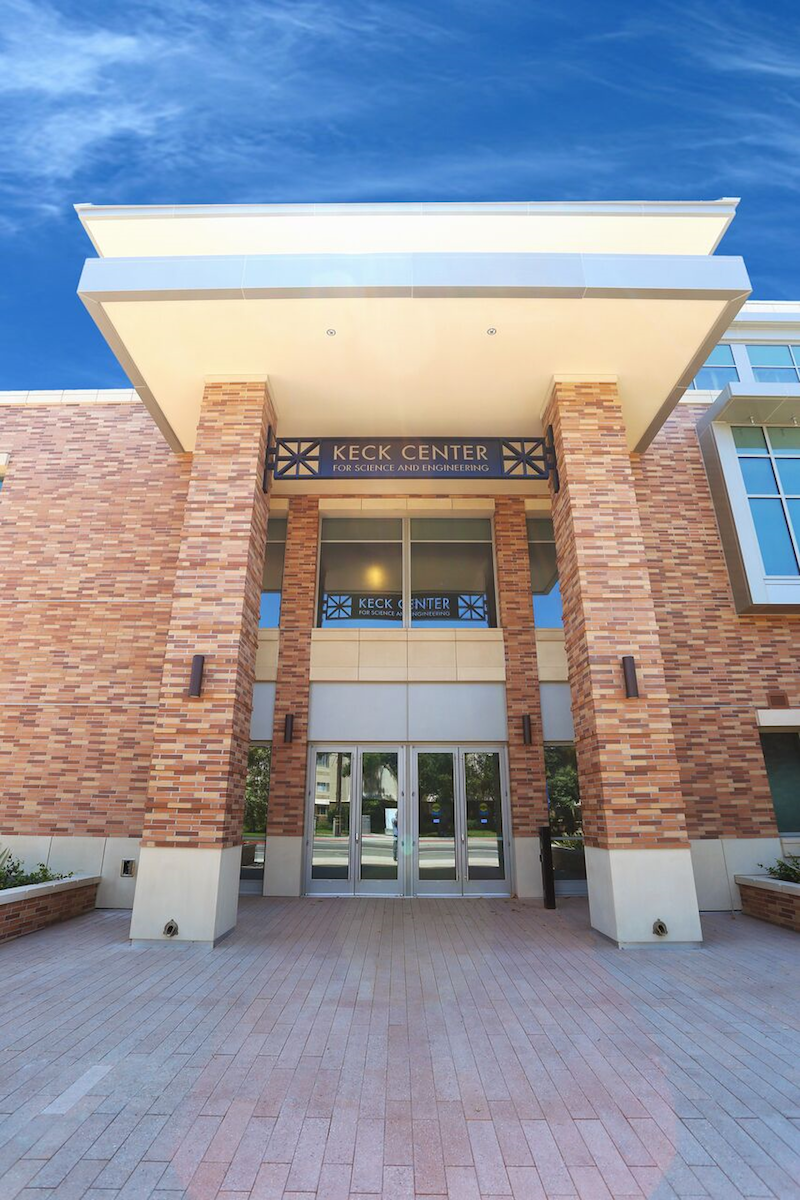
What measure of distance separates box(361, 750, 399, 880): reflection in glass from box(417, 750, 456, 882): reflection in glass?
0.43m

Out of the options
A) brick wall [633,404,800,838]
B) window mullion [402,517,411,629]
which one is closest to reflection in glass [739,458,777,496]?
brick wall [633,404,800,838]

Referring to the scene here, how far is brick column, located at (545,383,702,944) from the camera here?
6.79 metres

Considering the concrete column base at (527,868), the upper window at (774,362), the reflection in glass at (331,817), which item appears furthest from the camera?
the upper window at (774,362)

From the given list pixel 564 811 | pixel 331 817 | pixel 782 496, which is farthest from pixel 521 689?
pixel 782 496

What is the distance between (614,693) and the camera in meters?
7.39

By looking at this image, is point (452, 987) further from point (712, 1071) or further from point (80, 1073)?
point (80, 1073)

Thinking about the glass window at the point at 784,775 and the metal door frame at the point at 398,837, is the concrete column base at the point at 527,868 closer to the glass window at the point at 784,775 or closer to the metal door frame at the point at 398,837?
the metal door frame at the point at 398,837

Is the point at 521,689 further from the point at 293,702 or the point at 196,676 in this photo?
the point at 196,676

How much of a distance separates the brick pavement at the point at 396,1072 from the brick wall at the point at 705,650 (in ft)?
10.2

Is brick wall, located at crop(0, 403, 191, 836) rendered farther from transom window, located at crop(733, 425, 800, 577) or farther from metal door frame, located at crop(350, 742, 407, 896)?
transom window, located at crop(733, 425, 800, 577)

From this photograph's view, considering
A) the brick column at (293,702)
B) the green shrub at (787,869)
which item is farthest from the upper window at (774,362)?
the brick column at (293,702)

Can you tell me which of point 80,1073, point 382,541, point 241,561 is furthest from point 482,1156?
point 382,541

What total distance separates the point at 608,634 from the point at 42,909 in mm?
7576

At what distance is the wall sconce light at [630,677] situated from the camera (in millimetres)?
7312
